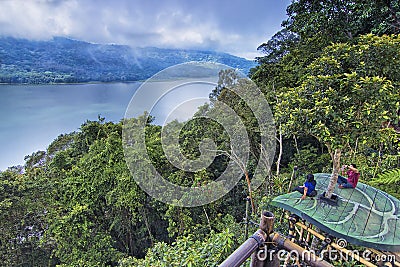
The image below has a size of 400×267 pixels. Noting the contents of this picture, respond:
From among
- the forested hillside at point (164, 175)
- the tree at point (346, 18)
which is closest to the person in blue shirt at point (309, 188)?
the forested hillside at point (164, 175)

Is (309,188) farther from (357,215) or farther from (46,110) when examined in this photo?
(46,110)

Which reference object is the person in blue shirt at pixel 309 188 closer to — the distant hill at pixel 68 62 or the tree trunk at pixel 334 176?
the tree trunk at pixel 334 176

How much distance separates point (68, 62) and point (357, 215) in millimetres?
12418

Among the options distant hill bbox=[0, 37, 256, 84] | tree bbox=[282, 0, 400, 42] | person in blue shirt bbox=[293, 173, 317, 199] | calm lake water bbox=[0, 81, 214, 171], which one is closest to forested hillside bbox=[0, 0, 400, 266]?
tree bbox=[282, 0, 400, 42]

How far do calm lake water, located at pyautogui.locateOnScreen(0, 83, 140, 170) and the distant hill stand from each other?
20.7 inches

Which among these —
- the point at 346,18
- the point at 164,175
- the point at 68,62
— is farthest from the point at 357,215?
the point at 68,62

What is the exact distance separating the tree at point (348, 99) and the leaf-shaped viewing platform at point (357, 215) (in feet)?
0.65

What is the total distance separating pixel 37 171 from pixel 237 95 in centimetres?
525

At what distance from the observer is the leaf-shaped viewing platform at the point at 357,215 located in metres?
1.93

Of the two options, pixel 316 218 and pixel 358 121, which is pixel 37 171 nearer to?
pixel 316 218

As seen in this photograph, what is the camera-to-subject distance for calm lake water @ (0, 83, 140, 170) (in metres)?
8.85

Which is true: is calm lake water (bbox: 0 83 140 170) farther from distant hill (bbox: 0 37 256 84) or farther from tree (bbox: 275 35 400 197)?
tree (bbox: 275 35 400 197)

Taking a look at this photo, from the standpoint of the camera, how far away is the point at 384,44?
2.36m

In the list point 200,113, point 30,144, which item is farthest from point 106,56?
point 200,113
